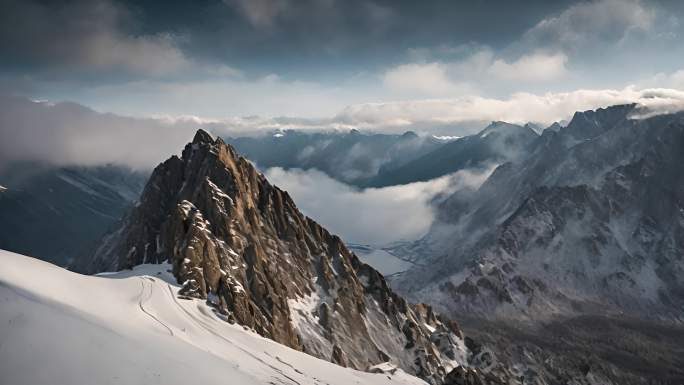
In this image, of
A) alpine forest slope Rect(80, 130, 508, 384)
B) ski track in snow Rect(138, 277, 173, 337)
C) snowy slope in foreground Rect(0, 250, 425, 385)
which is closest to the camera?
snowy slope in foreground Rect(0, 250, 425, 385)

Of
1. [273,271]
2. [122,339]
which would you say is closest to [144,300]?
[122,339]

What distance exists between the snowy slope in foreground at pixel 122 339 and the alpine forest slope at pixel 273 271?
495 inches

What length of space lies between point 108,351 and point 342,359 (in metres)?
89.7

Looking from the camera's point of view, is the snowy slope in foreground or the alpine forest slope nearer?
the snowy slope in foreground

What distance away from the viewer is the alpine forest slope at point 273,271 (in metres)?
108

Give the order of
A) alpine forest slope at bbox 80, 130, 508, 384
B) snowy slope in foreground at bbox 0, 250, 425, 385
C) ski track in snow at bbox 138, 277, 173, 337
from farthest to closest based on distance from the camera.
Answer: alpine forest slope at bbox 80, 130, 508, 384
ski track in snow at bbox 138, 277, 173, 337
snowy slope in foreground at bbox 0, 250, 425, 385

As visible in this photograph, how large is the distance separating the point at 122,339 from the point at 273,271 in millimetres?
85657

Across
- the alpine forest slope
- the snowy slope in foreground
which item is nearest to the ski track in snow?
the snowy slope in foreground

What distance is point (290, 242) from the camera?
15600cm

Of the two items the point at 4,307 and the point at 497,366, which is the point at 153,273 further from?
the point at 497,366

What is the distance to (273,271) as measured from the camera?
133 metres

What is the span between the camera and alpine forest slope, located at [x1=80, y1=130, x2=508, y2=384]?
10838 cm

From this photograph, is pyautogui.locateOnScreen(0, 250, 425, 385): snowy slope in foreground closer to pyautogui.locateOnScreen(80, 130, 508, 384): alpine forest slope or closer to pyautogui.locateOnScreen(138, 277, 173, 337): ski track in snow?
pyautogui.locateOnScreen(138, 277, 173, 337): ski track in snow

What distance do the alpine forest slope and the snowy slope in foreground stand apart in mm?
12576
